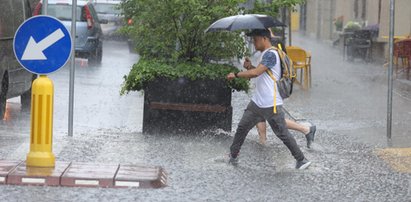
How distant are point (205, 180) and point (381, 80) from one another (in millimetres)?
14236

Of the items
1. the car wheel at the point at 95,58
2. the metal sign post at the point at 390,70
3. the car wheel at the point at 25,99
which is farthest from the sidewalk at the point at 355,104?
the car wheel at the point at 95,58

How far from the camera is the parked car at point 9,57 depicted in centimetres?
1402

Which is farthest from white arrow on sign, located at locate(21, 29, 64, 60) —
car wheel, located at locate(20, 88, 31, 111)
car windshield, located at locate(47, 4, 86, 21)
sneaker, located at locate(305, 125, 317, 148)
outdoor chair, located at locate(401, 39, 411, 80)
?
car windshield, located at locate(47, 4, 86, 21)

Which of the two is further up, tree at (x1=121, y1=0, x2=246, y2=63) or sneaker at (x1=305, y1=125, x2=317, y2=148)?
tree at (x1=121, y1=0, x2=246, y2=63)

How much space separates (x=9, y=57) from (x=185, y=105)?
3316mm

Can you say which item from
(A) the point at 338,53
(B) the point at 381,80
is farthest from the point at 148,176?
(A) the point at 338,53

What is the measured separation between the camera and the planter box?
40.7 ft

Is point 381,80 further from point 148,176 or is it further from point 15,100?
point 148,176

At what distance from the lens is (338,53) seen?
36344 mm

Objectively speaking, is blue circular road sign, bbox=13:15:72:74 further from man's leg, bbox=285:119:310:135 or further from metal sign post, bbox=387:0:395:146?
metal sign post, bbox=387:0:395:146

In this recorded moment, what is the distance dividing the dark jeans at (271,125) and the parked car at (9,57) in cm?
477

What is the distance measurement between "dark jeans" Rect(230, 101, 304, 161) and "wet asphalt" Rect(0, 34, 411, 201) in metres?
0.22

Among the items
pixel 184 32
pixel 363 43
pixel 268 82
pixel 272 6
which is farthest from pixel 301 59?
pixel 363 43

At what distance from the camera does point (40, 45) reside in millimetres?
9422
